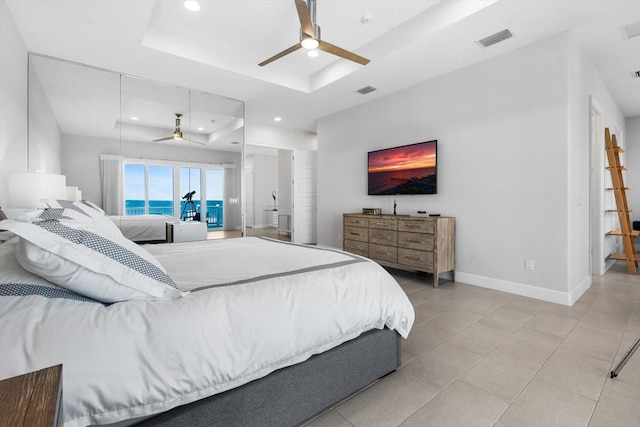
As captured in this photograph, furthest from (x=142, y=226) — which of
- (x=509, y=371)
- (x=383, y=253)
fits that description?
(x=509, y=371)

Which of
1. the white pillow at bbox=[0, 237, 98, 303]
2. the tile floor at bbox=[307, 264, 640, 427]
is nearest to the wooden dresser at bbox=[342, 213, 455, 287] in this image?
the tile floor at bbox=[307, 264, 640, 427]

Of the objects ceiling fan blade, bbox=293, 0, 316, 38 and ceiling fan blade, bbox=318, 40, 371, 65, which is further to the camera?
ceiling fan blade, bbox=318, 40, 371, 65

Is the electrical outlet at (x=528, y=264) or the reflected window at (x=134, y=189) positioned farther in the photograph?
the reflected window at (x=134, y=189)

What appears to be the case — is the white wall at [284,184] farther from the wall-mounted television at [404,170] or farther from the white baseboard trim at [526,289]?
the white baseboard trim at [526,289]

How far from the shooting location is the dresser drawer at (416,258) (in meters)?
3.78

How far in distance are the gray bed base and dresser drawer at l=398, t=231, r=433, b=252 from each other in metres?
2.16

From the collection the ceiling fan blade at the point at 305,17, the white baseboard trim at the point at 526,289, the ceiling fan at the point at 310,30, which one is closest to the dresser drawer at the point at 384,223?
the white baseboard trim at the point at 526,289

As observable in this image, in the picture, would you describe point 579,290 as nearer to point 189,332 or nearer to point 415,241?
point 415,241

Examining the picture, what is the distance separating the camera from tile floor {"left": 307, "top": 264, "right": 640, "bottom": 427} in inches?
59.8

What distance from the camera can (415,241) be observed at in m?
3.92

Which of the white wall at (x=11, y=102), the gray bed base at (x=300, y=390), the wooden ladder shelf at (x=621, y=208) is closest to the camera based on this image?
the gray bed base at (x=300, y=390)

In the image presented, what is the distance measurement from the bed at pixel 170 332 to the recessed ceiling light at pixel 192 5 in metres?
2.57

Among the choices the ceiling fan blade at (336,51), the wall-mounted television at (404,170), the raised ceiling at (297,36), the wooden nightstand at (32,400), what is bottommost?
the wooden nightstand at (32,400)

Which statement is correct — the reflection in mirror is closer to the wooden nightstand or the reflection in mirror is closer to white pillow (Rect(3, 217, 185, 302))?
white pillow (Rect(3, 217, 185, 302))
